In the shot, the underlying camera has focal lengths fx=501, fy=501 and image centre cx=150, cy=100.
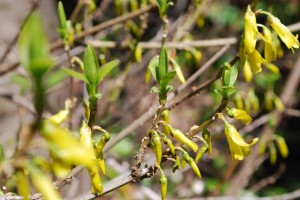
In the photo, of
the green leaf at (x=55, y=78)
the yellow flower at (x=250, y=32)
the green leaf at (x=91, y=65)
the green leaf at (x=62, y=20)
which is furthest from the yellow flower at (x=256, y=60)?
the green leaf at (x=55, y=78)

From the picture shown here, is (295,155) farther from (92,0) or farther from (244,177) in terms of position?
(92,0)

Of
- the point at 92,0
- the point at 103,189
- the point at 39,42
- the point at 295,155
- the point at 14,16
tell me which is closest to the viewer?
the point at 39,42

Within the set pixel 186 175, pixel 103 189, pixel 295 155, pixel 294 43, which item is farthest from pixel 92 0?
pixel 295 155

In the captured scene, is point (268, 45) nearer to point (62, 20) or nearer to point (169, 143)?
point (169, 143)

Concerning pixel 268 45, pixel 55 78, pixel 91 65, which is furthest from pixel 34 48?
pixel 55 78

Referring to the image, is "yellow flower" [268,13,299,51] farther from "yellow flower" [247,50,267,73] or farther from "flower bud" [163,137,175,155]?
"flower bud" [163,137,175,155]

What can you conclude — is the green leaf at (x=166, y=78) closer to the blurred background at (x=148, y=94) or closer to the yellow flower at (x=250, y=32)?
the yellow flower at (x=250, y=32)
